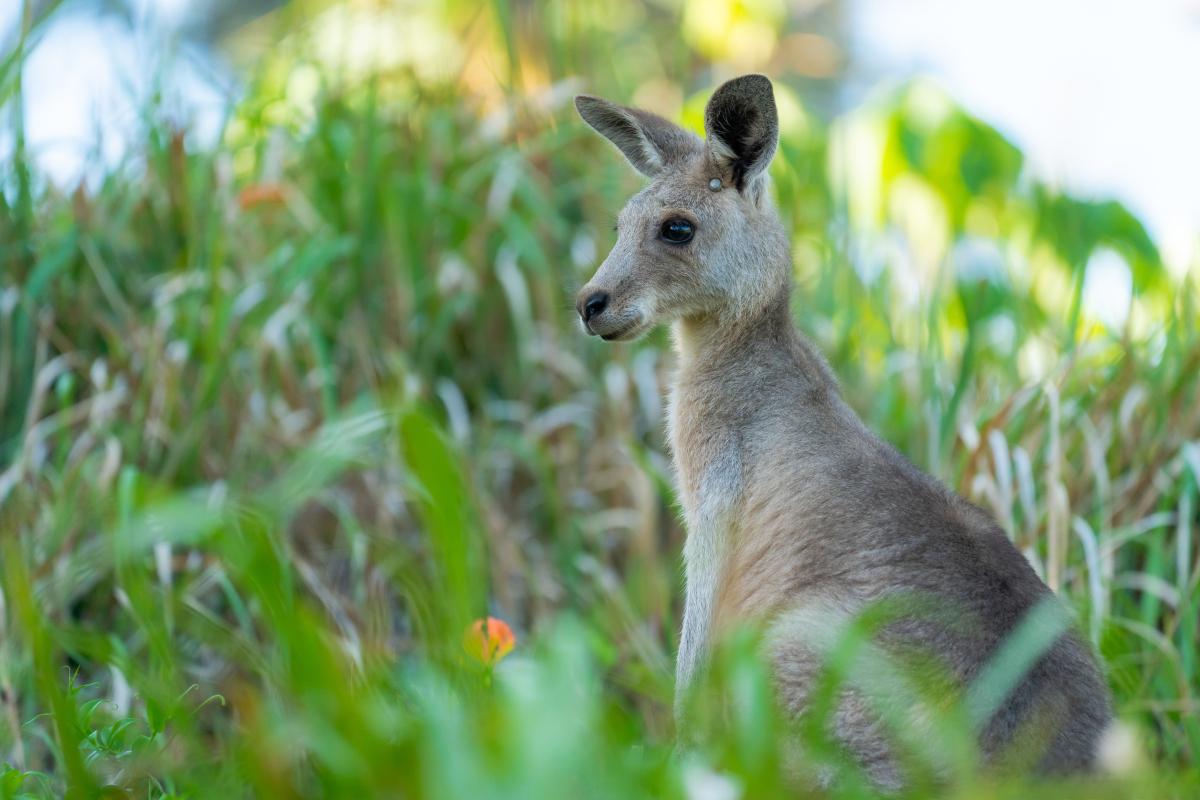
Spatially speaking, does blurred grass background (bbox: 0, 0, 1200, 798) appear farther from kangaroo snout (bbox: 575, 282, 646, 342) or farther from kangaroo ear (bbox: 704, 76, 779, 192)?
kangaroo ear (bbox: 704, 76, 779, 192)

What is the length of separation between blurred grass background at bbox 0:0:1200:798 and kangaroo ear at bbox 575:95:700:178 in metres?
1.08

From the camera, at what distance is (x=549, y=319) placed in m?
5.79

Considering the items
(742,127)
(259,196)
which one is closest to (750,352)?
(742,127)

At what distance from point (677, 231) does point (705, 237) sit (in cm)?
8

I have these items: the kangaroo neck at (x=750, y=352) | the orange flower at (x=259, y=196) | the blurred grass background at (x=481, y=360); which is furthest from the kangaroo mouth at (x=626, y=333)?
the orange flower at (x=259, y=196)

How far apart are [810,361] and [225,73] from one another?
4.20 meters

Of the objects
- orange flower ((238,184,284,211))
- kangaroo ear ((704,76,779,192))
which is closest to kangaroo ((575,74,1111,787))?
kangaroo ear ((704,76,779,192))

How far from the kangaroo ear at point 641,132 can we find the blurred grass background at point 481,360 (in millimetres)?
1084

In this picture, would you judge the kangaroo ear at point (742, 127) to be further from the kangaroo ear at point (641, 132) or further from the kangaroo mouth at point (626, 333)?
the kangaroo mouth at point (626, 333)

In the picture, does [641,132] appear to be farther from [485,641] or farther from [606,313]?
[485,641]

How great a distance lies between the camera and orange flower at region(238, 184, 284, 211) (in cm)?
546

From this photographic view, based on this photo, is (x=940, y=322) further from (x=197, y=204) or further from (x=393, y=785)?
(x=393, y=785)

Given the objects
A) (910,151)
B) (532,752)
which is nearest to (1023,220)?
(910,151)

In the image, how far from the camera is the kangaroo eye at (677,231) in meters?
3.52
